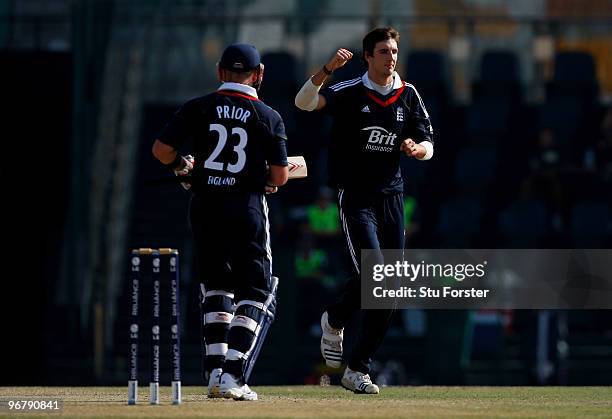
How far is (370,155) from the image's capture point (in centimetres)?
1198

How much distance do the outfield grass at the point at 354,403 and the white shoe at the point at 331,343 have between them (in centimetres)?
27

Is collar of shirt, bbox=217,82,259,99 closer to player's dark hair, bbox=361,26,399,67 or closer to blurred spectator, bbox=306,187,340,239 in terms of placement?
player's dark hair, bbox=361,26,399,67

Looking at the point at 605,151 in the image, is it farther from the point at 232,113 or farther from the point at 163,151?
the point at 163,151

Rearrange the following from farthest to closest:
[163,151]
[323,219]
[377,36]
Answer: [323,219]
[377,36]
[163,151]

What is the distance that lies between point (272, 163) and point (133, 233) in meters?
12.4

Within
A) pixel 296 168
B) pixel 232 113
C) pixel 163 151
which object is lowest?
pixel 296 168

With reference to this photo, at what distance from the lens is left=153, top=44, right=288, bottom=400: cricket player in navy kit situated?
10.8 metres

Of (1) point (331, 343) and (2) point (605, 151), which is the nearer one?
(1) point (331, 343)

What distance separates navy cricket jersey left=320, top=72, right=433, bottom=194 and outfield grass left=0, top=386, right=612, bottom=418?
60.9 inches

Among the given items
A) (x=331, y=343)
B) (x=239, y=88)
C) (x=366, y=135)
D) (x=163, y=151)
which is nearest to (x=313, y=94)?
(x=366, y=135)

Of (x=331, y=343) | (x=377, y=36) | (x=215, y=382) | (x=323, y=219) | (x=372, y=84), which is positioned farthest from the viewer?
(x=323, y=219)

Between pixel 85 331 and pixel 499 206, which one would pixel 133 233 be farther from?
pixel 499 206

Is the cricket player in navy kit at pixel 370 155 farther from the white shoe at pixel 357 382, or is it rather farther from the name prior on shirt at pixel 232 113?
the name prior on shirt at pixel 232 113

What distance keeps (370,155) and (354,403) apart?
6.21 feet
